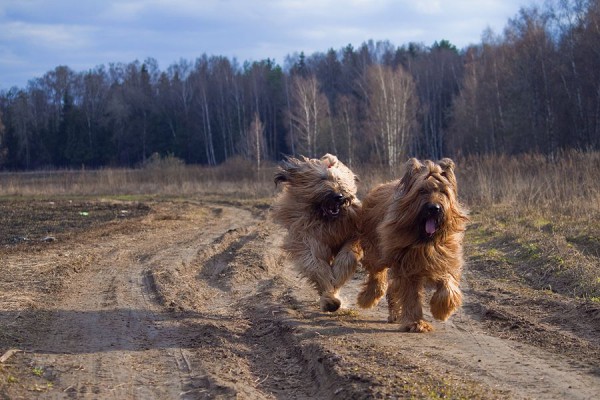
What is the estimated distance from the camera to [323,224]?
27.1ft

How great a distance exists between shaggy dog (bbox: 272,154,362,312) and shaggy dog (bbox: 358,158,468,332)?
2.27ft

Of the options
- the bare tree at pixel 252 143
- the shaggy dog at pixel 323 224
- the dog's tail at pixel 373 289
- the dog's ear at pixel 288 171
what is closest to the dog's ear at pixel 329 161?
the shaggy dog at pixel 323 224

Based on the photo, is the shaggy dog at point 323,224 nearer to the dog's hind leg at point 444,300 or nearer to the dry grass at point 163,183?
the dog's hind leg at point 444,300

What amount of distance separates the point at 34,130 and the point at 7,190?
44147mm

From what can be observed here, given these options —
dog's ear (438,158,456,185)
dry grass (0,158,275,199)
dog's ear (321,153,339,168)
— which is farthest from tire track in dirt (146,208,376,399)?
dry grass (0,158,275,199)

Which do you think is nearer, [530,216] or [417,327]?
[417,327]

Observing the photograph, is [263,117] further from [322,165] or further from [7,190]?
[322,165]

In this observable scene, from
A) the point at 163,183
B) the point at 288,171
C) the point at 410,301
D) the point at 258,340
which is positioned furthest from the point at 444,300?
the point at 163,183

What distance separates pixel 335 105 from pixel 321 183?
5799 centimetres

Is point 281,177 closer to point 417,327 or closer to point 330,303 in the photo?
point 330,303

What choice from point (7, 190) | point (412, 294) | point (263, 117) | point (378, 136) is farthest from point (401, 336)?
point (263, 117)

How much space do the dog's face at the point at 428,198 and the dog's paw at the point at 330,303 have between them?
4.59 feet

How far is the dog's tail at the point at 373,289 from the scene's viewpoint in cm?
827

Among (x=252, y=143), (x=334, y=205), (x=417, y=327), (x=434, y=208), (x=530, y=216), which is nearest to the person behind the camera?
(x=434, y=208)
